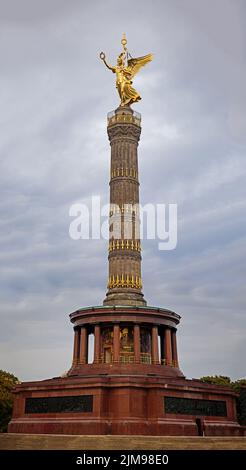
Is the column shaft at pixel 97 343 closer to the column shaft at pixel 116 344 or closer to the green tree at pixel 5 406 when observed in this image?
the column shaft at pixel 116 344

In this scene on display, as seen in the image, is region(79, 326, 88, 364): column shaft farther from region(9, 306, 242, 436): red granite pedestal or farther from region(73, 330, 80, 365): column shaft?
region(73, 330, 80, 365): column shaft

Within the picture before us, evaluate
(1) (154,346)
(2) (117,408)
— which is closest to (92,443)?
(2) (117,408)

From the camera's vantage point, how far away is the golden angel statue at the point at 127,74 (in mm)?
33688

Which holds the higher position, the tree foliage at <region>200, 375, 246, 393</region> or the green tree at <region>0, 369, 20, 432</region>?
the tree foliage at <region>200, 375, 246, 393</region>

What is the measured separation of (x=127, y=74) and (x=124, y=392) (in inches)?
846

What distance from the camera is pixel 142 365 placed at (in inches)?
981

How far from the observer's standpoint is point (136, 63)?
112ft

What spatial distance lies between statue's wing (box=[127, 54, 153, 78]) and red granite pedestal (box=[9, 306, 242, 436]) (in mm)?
17052

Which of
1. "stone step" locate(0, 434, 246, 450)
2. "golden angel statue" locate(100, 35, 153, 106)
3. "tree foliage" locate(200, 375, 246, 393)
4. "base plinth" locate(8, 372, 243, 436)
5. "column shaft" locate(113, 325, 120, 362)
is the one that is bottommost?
"stone step" locate(0, 434, 246, 450)

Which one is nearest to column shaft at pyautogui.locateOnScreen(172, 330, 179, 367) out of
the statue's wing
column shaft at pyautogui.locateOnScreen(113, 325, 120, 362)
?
column shaft at pyautogui.locateOnScreen(113, 325, 120, 362)

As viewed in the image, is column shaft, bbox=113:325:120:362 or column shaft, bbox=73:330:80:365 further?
column shaft, bbox=73:330:80:365

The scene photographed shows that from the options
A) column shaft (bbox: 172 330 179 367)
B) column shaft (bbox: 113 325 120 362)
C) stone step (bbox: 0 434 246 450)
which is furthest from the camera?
column shaft (bbox: 172 330 179 367)

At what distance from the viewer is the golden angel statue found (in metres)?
33.7
